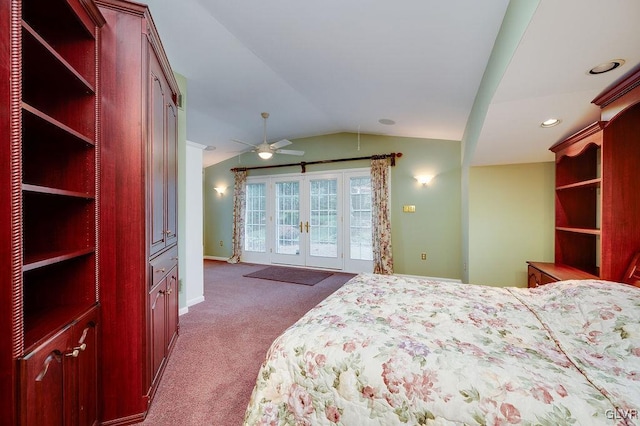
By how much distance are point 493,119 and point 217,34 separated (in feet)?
8.66

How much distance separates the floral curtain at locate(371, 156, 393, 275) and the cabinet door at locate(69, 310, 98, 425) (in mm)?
4345

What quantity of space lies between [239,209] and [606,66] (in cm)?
640

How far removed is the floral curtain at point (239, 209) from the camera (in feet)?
22.3

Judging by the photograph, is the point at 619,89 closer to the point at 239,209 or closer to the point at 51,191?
the point at 51,191

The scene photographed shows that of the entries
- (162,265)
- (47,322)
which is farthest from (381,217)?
(47,322)

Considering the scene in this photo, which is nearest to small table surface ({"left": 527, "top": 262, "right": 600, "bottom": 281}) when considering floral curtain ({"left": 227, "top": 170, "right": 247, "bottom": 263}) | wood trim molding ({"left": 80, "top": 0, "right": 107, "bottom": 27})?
wood trim molding ({"left": 80, "top": 0, "right": 107, "bottom": 27})

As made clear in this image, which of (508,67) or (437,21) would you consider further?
(437,21)

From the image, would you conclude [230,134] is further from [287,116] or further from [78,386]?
[78,386]

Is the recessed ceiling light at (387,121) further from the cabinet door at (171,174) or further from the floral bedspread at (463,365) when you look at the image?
the floral bedspread at (463,365)

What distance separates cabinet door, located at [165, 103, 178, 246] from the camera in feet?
7.41

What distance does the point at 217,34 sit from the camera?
2.64m

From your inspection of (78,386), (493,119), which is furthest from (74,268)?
(493,119)

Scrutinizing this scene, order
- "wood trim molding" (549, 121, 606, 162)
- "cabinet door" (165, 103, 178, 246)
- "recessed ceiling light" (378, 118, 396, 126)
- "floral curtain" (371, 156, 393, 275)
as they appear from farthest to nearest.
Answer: "floral curtain" (371, 156, 393, 275), "recessed ceiling light" (378, 118, 396, 126), "cabinet door" (165, 103, 178, 246), "wood trim molding" (549, 121, 606, 162)

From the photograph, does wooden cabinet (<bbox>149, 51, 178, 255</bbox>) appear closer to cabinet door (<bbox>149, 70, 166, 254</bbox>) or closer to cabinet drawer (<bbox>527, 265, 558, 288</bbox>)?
cabinet door (<bbox>149, 70, 166, 254</bbox>)
